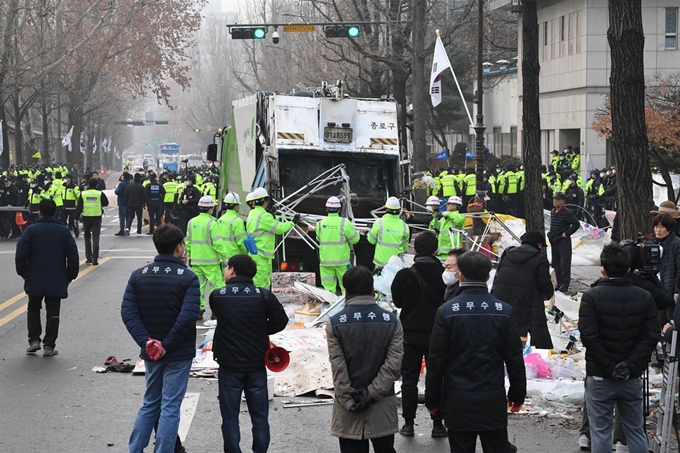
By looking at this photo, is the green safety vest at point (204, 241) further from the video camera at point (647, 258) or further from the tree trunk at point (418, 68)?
the tree trunk at point (418, 68)

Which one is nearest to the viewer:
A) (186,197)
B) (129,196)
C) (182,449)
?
(182,449)

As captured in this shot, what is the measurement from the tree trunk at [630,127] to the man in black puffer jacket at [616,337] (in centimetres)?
376

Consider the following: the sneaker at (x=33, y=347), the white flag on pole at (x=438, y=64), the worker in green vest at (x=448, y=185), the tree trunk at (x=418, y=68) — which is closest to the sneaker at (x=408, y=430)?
the sneaker at (x=33, y=347)

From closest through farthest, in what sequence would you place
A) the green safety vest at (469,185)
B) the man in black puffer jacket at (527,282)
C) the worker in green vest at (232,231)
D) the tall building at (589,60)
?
the man in black puffer jacket at (527,282), the worker in green vest at (232,231), the green safety vest at (469,185), the tall building at (589,60)

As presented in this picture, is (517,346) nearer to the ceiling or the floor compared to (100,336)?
nearer to the ceiling

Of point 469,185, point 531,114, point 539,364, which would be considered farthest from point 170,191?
A: point 539,364

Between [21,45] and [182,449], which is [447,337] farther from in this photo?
[21,45]

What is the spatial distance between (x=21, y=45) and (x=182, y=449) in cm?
5014

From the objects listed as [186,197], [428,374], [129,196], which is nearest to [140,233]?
[129,196]

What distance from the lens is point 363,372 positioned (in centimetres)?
648

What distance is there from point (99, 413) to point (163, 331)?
2.45 meters

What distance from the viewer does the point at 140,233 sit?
30.7m

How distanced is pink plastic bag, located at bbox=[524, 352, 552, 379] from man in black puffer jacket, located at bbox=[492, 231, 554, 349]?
483mm

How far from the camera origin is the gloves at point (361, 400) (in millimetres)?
6398
